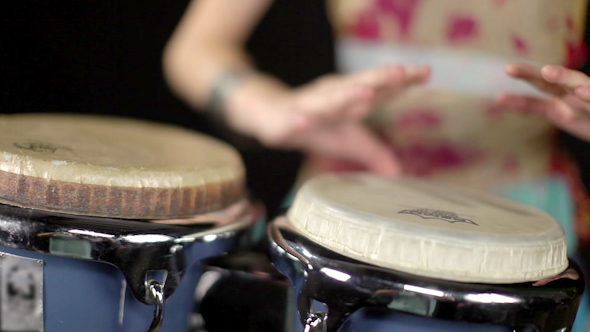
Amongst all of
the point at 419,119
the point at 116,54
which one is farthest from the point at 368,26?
the point at 116,54

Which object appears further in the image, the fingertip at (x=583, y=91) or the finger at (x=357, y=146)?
the finger at (x=357, y=146)

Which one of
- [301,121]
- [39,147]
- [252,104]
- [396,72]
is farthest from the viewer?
[252,104]

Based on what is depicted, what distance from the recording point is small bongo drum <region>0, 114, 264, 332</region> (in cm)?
45

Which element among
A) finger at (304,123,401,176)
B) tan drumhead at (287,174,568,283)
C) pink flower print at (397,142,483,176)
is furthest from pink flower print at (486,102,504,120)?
tan drumhead at (287,174,568,283)

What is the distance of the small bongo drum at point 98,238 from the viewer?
1.49 ft

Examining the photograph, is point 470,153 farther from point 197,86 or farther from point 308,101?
point 197,86

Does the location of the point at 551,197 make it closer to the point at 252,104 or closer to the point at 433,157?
the point at 433,157

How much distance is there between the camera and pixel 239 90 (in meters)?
0.88

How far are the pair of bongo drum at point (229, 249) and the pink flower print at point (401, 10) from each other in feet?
1.15

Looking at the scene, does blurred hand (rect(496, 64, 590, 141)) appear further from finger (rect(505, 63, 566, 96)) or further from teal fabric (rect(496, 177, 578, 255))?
teal fabric (rect(496, 177, 578, 255))

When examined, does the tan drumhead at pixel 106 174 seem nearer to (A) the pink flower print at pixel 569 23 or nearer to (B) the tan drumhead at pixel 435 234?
(B) the tan drumhead at pixel 435 234

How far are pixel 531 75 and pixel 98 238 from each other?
1.61ft

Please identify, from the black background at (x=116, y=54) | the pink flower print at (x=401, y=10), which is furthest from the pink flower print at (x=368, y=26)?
the black background at (x=116, y=54)

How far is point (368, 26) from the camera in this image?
2.71ft
